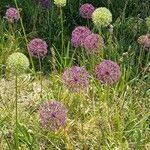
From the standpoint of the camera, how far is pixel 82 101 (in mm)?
3125

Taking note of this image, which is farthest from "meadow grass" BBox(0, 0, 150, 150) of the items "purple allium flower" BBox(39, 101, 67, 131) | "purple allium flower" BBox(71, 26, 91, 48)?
"purple allium flower" BBox(39, 101, 67, 131)

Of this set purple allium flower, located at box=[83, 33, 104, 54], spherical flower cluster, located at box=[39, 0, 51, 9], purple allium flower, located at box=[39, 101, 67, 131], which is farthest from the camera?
spherical flower cluster, located at box=[39, 0, 51, 9]

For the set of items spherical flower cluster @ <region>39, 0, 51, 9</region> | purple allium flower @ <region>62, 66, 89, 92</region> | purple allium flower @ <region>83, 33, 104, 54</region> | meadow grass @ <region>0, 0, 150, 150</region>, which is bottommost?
meadow grass @ <region>0, 0, 150, 150</region>

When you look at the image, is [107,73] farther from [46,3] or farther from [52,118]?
[46,3]

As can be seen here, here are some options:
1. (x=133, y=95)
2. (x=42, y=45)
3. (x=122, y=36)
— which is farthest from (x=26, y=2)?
(x=133, y=95)

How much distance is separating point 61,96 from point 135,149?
0.63m

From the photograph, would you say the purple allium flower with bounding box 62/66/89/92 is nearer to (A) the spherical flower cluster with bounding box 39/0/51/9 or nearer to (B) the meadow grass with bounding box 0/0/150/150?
(B) the meadow grass with bounding box 0/0/150/150

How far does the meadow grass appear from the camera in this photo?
2.85 m

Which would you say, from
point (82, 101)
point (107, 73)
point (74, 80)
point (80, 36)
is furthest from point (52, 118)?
point (80, 36)

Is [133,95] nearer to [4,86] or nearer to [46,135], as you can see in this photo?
[46,135]

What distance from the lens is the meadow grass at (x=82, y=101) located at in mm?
2848

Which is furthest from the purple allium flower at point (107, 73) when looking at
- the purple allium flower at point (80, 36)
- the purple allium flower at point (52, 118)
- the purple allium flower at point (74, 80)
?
the purple allium flower at point (80, 36)

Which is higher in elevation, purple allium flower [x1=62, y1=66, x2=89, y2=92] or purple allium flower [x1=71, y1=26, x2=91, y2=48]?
purple allium flower [x1=71, y1=26, x2=91, y2=48]

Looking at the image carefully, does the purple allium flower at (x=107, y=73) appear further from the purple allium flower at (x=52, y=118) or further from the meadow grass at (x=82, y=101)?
the purple allium flower at (x=52, y=118)
